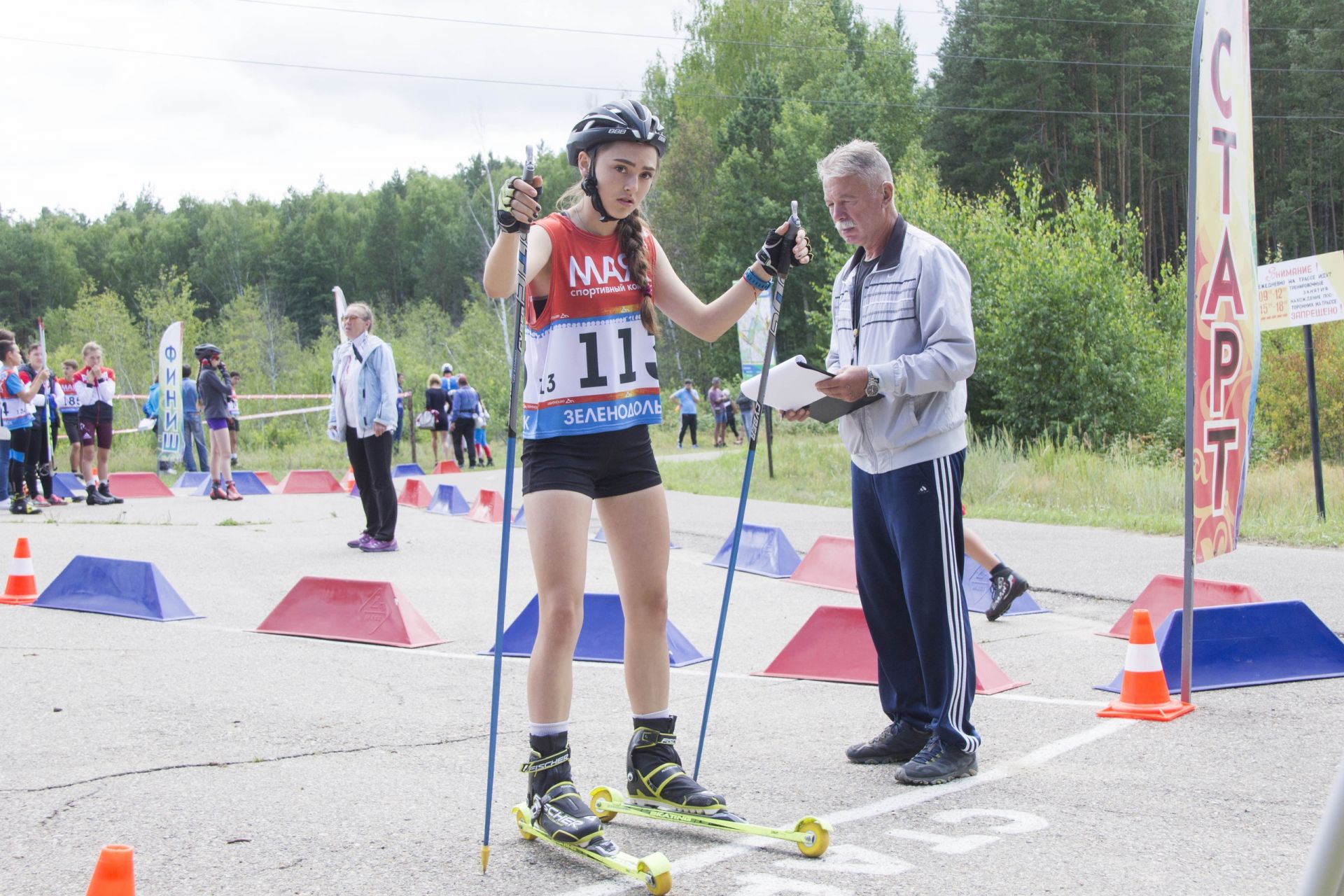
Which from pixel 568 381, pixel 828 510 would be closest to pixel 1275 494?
pixel 828 510

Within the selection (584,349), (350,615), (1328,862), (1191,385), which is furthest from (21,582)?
(1328,862)

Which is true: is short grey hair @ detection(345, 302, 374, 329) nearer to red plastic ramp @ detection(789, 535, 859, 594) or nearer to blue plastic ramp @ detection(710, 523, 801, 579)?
blue plastic ramp @ detection(710, 523, 801, 579)

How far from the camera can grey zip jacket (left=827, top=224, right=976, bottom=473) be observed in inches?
168

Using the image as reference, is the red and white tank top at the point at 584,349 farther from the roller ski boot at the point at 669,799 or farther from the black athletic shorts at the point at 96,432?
the black athletic shorts at the point at 96,432

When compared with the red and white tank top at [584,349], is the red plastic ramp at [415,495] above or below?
below

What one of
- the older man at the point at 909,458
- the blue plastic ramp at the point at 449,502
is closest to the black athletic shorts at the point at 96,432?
the blue plastic ramp at the point at 449,502

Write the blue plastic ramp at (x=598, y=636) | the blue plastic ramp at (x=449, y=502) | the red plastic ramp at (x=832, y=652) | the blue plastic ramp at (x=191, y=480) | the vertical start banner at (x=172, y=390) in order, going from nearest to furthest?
the red plastic ramp at (x=832, y=652)
the blue plastic ramp at (x=598, y=636)
the blue plastic ramp at (x=449, y=502)
the blue plastic ramp at (x=191, y=480)
the vertical start banner at (x=172, y=390)

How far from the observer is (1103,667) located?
6.19 m

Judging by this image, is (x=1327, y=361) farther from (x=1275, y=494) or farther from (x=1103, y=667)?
(x=1103, y=667)

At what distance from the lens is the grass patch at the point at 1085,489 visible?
12.3 metres

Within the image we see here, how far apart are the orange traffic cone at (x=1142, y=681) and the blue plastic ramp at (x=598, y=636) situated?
90.8 inches

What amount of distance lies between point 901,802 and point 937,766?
0.93 ft

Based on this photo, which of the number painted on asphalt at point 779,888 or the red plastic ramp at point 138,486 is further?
the red plastic ramp at point 138,486

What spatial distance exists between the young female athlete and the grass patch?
8.83m
